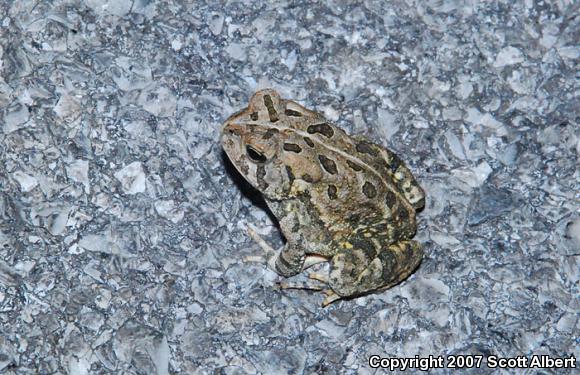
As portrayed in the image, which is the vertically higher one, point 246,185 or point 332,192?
point 332,192

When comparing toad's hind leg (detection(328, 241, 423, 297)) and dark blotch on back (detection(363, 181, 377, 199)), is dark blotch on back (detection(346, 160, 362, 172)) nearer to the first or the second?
dark blotch on back (detection(363, 181, 377, 199))

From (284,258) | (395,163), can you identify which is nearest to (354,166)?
(395,163)

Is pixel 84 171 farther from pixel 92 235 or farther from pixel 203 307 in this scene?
pixel 203 307

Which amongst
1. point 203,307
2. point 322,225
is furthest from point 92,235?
point 322,225

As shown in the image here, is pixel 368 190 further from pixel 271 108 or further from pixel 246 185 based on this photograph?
pixel 246 185

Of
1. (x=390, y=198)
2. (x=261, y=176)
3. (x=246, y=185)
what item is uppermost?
(x=261, y=176)

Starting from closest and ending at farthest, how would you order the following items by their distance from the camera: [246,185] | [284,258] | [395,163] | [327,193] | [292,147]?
[292,147]
[327,193]
[284,258]
[395,163]
[246,185]
